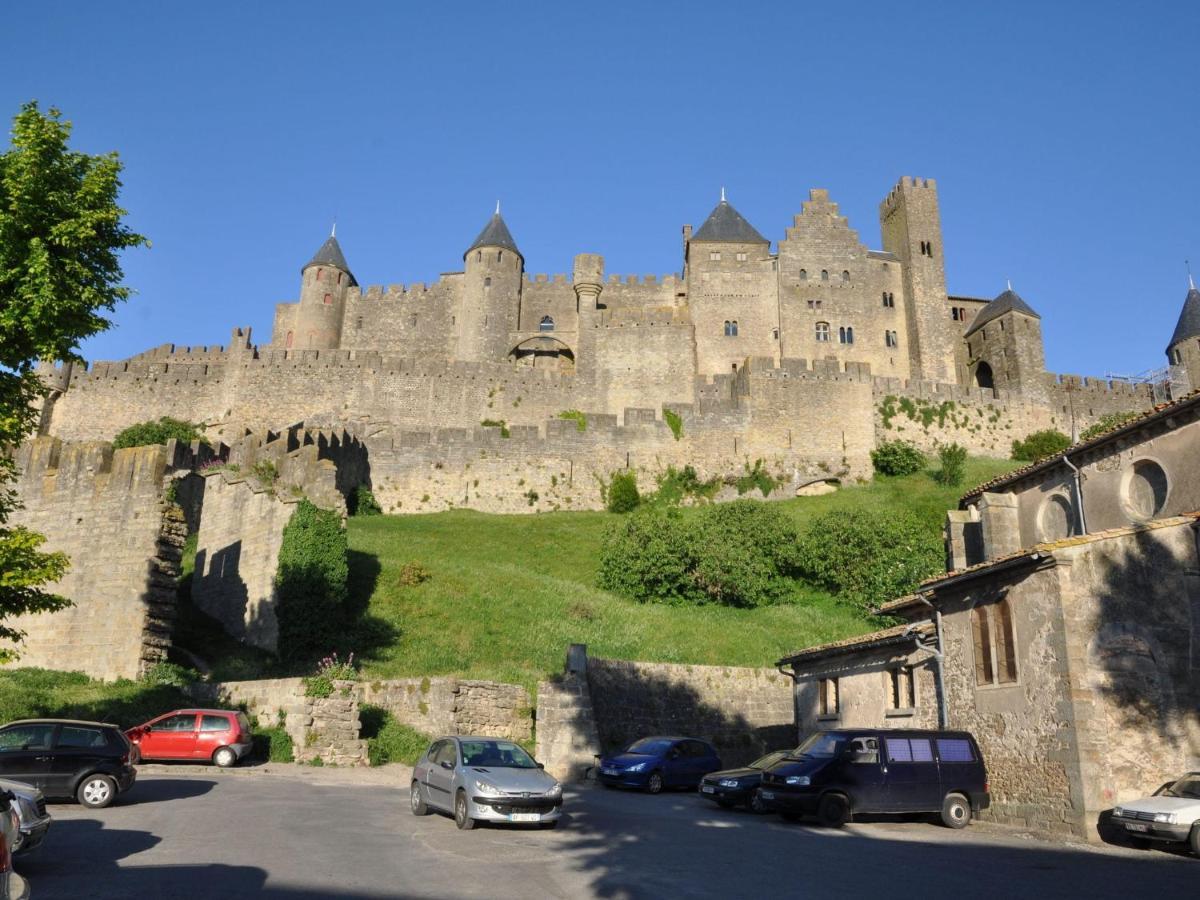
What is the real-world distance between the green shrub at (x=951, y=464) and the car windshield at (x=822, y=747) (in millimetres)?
37385

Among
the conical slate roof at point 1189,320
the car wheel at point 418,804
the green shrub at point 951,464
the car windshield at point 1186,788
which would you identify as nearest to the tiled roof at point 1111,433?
the car windshield at point 1186,788

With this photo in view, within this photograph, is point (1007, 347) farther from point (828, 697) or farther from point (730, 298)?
point (828, 697)

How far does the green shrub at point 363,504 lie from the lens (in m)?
44.3

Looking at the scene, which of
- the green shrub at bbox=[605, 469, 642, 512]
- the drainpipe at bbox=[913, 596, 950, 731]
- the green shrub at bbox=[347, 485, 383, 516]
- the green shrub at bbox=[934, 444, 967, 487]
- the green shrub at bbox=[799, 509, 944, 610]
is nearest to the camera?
the drainpipe at bbox=[913, 596, 950, 731]

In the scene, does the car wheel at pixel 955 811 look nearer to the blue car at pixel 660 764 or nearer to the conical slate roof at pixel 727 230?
the blue car at pixel 660 764

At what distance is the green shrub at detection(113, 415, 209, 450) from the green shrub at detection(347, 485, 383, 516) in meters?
11.1

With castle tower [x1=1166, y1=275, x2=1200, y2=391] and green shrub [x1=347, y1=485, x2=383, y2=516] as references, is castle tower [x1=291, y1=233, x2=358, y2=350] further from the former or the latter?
castle tower [x1=1166, y1=275, x2=1200, y2=391]

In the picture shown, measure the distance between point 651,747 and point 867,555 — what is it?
17.6 metres

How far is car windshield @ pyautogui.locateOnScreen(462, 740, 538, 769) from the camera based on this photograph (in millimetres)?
12594

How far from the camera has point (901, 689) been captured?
18.1 meters

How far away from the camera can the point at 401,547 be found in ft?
116

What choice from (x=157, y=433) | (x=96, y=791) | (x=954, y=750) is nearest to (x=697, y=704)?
(x=954, y=750)

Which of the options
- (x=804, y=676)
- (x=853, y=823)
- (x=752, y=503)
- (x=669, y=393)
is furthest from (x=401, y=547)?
(x=669, y=393)

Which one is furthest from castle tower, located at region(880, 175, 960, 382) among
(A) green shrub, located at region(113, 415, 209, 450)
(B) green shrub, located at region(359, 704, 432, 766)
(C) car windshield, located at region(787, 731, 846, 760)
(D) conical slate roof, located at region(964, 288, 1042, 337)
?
(C) car windshield, located at region(787, 731, 846, 760)
